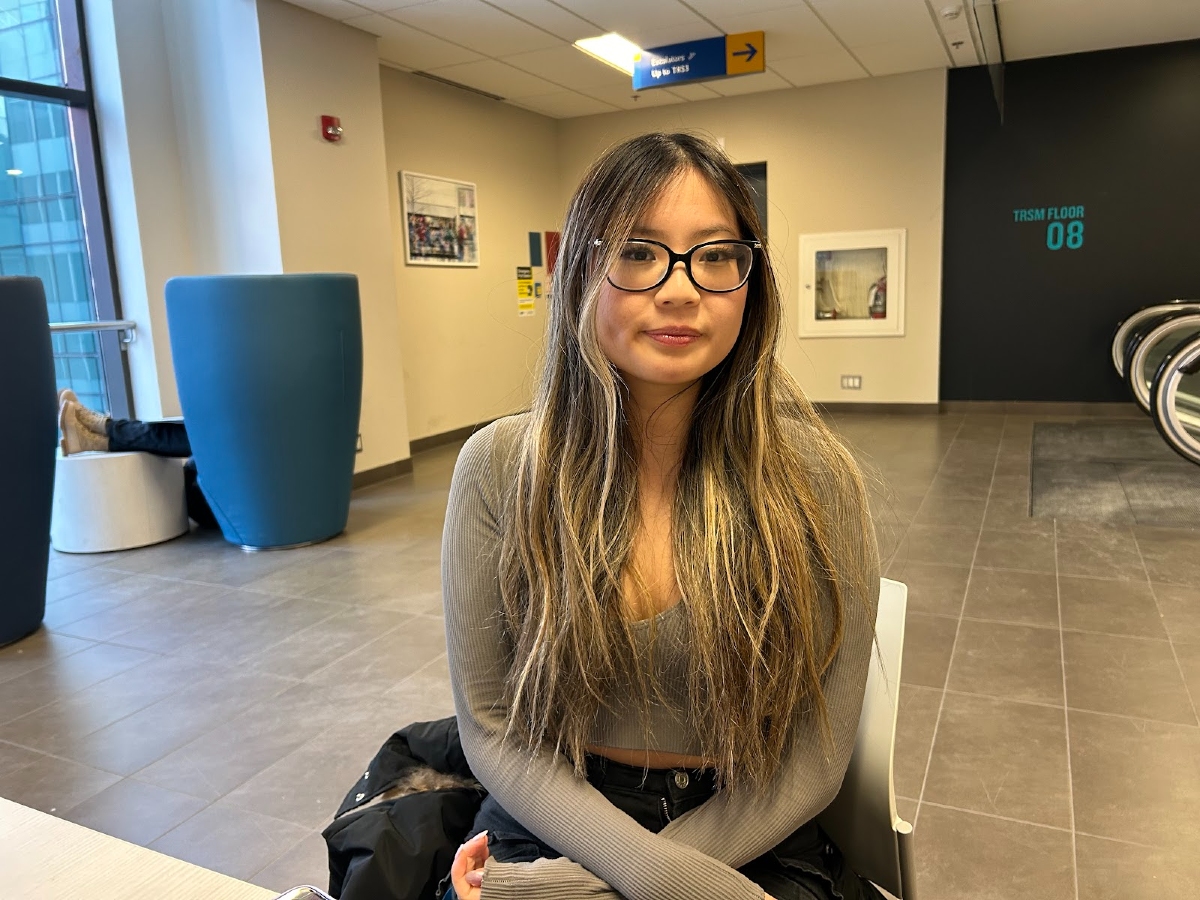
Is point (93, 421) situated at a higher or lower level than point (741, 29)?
lower

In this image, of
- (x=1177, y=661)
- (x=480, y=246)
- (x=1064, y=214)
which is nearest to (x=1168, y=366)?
(x=1177, y=661)

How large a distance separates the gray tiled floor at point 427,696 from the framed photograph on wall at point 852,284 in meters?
3.42

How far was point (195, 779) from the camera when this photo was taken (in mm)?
2145

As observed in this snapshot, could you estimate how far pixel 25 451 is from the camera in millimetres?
2934

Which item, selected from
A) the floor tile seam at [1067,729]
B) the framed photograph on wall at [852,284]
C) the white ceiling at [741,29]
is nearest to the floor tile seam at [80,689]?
the floor tile seam at [1067,729]

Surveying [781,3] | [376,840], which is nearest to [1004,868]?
[376,840]

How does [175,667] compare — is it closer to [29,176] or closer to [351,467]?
[351,467]

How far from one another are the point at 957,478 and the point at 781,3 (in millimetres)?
2884

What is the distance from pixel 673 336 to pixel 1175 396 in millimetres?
4514

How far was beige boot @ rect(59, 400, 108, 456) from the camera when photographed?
4086 mm

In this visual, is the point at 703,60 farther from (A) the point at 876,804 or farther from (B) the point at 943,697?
(A) the point at 876,804

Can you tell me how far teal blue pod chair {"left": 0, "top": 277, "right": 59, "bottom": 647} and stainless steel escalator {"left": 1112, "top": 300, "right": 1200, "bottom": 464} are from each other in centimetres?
496

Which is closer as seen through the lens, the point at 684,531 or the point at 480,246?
the point at 684,531

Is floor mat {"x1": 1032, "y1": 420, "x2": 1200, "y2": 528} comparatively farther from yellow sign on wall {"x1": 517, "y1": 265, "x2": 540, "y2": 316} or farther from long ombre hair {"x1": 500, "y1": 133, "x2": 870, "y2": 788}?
yellow sign on wall {"x1": 517, "y1": 265, "x2": 540, "y2": 316}
